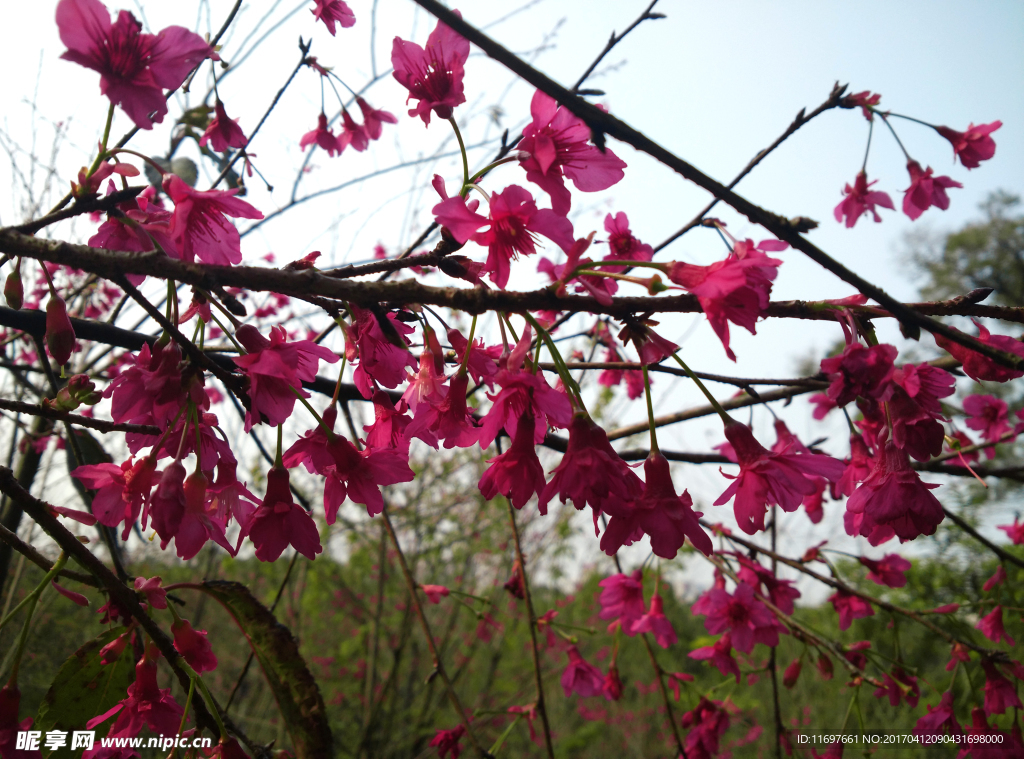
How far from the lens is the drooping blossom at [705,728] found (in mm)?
1902

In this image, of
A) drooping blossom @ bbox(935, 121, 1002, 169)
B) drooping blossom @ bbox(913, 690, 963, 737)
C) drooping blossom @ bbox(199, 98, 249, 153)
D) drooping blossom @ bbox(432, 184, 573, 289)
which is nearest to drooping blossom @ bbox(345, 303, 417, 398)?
drooping blossom @ bbox(432, 184, 573, 289)

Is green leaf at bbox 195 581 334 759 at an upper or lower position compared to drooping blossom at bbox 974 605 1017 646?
lower

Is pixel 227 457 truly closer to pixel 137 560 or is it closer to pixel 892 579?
pixel 892 579

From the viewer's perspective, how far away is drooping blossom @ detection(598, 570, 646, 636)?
1.83m

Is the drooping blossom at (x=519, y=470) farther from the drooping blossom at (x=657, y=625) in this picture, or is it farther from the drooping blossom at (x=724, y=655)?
the drooping blossom at (x=724, y=655)

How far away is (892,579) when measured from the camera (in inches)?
72.1

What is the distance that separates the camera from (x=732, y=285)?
580 mm

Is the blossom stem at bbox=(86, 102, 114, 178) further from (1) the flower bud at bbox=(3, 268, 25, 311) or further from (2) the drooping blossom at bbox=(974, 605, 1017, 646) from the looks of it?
(2) the drooping blossom at bbox=(974, 605, 1017, 646)

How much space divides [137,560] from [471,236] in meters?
4.47

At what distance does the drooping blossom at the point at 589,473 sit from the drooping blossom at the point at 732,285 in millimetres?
176

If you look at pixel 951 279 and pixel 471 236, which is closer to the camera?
pixel 471 236

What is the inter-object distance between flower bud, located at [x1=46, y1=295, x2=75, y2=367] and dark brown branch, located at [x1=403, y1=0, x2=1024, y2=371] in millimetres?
603

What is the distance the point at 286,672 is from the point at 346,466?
0.47 m

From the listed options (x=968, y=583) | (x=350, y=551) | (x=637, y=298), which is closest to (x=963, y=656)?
(x=637, y=298)
